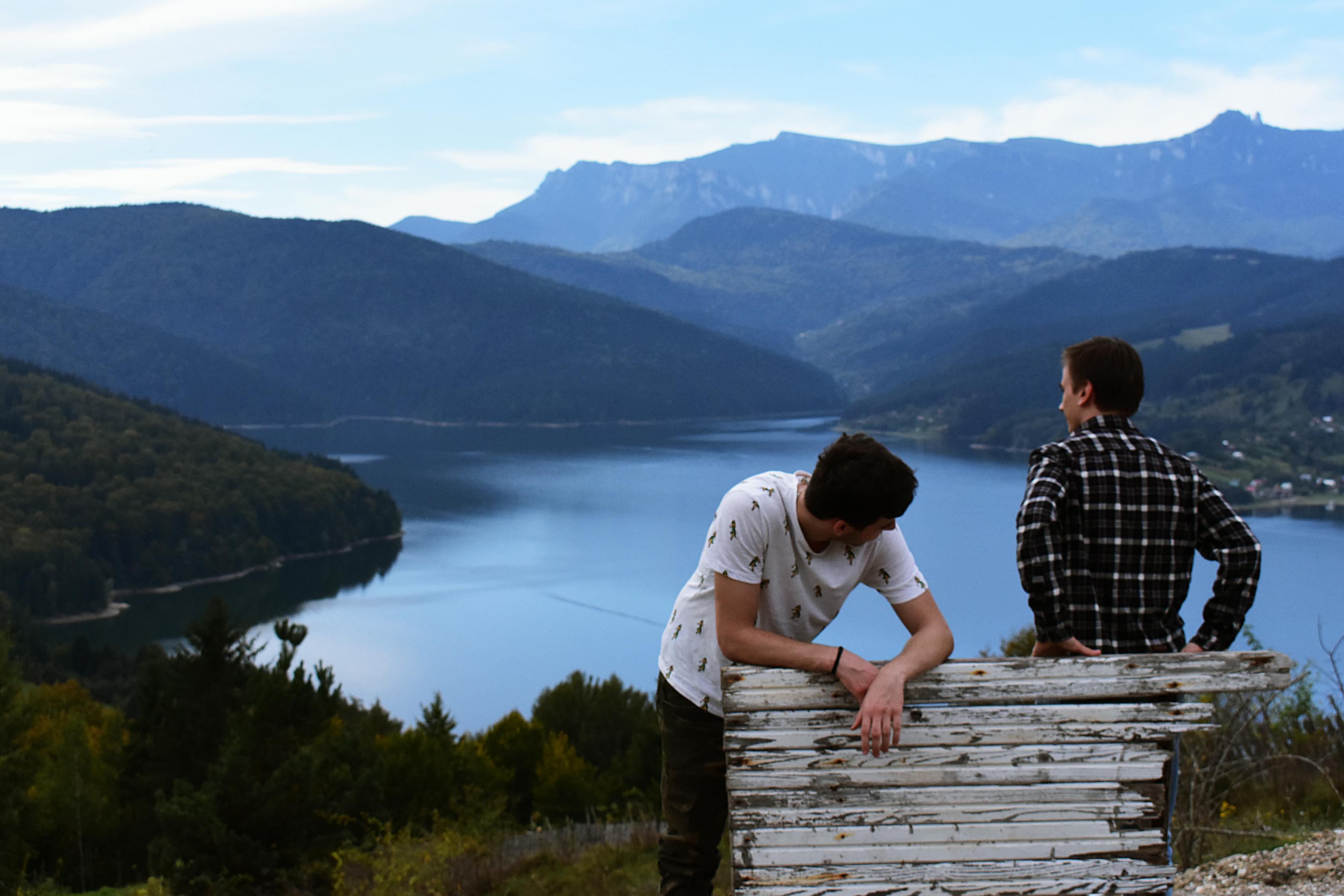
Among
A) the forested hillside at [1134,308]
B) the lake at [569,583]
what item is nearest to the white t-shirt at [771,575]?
the lake at [569,583]

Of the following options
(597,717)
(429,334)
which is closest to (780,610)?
(597,717)

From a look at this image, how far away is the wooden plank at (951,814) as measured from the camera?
2041 mm

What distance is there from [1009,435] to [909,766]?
99.0 meters

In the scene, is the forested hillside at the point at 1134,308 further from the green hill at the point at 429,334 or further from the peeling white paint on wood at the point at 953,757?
the peeling white paint on wood at the point at 953,757

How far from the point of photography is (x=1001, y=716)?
2.09m

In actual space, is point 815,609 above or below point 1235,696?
above

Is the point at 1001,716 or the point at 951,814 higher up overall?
the point at 1001,716

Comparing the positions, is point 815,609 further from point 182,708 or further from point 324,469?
point 324,469

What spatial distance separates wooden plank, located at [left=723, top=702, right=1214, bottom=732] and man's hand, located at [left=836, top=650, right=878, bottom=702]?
0.06 meters

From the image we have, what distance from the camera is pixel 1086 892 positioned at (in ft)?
6.70

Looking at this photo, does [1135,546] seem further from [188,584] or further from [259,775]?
→ [188,584]

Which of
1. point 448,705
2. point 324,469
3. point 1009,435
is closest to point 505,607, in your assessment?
point 448,705

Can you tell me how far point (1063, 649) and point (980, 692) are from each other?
0.39m

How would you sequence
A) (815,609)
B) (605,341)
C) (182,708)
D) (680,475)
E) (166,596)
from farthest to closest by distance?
(605,341) < (680,475) < (166,596) < (182,708) < (815,609)
